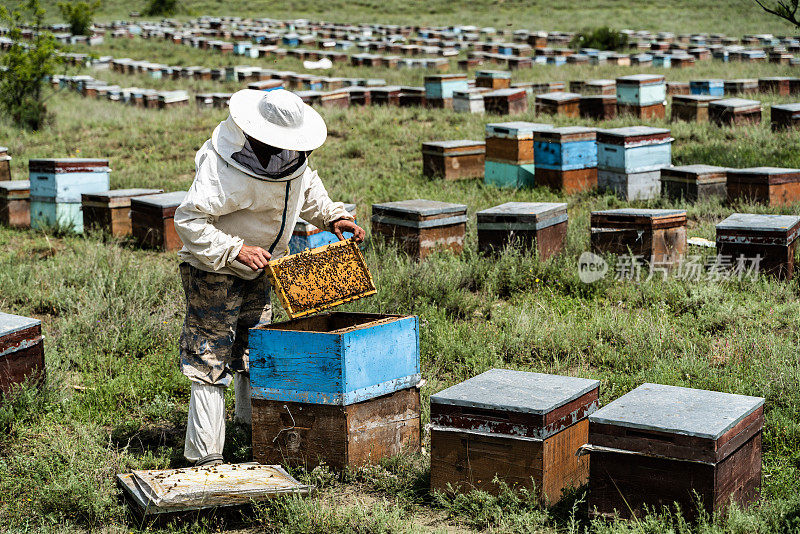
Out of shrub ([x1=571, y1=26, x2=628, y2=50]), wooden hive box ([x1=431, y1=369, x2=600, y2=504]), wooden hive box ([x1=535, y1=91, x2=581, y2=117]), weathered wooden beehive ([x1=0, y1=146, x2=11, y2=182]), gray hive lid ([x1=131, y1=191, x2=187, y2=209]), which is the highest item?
shrub ([x1=571, y1=26, x2=628, y2=50])

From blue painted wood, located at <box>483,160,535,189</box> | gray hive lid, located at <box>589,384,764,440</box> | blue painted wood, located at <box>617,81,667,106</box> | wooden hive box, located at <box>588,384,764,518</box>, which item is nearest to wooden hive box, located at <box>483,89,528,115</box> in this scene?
blue painted wood, located at <box>617,81,667,106</box>

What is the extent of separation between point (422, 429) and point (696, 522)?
1749 millimetres

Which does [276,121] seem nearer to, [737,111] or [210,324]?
[210,324]

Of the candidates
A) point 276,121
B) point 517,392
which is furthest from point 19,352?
point 517,392

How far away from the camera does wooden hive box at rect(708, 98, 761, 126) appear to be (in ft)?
39.5

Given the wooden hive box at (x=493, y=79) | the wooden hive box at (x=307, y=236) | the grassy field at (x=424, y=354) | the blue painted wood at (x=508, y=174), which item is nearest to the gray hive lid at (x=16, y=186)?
the grassy field at (x=424, y=354)

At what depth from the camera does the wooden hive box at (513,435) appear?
12.1 ft

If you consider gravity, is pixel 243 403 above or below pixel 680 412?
below

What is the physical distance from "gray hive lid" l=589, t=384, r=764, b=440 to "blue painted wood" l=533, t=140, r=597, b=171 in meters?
6.13

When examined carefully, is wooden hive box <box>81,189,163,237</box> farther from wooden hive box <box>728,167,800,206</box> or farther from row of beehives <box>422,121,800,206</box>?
wooden hive box <box>728,167,800,206</box>

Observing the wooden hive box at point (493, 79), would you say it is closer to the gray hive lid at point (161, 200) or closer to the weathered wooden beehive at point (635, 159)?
the weathered wooden beehive at point (635, 159)

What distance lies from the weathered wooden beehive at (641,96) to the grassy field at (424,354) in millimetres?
2796

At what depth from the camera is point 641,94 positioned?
1339cm

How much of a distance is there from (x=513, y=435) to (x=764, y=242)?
3.92 meters
